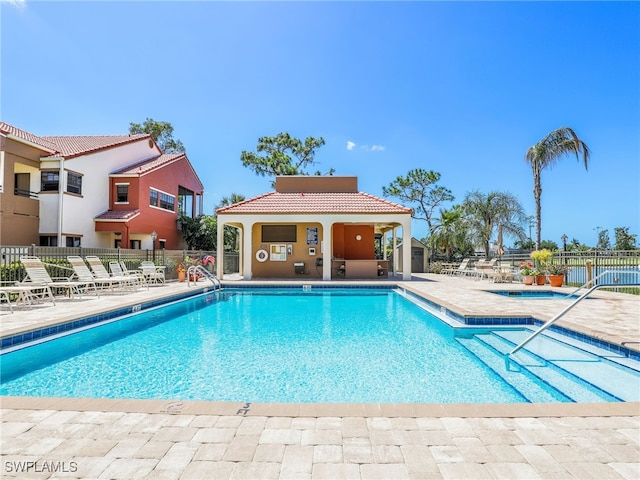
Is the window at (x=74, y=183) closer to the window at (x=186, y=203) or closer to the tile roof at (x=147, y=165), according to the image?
the tile roof at (x=147, y=165)

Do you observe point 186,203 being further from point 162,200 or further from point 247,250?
point 247,250

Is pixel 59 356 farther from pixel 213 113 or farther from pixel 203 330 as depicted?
pixel 213 113

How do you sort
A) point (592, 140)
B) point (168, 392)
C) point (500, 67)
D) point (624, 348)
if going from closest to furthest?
point (168, 392) → point (624, 348) → point (500, 67) → point (592, 140)

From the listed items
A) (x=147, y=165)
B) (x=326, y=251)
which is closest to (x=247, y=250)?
(x=326, y=251)

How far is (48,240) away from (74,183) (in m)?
3.25

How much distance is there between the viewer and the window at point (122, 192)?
2117 cm

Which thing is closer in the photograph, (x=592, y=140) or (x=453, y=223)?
(x=592, y=140)

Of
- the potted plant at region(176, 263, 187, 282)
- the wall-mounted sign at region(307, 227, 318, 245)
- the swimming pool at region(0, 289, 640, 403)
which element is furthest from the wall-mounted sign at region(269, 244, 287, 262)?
the swimming pool at region(0, 289, 640, 403)

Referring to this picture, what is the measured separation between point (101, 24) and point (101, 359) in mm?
11097

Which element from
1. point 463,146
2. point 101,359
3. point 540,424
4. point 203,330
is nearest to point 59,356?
point 101,359

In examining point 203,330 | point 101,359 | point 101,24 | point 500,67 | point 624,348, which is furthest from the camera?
point 500,67

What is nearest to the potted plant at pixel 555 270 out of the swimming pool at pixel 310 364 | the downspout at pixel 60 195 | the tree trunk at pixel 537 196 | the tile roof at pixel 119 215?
the tree trunk at pixel 537 196

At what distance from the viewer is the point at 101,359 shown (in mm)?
5320

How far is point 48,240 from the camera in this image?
17.5m
